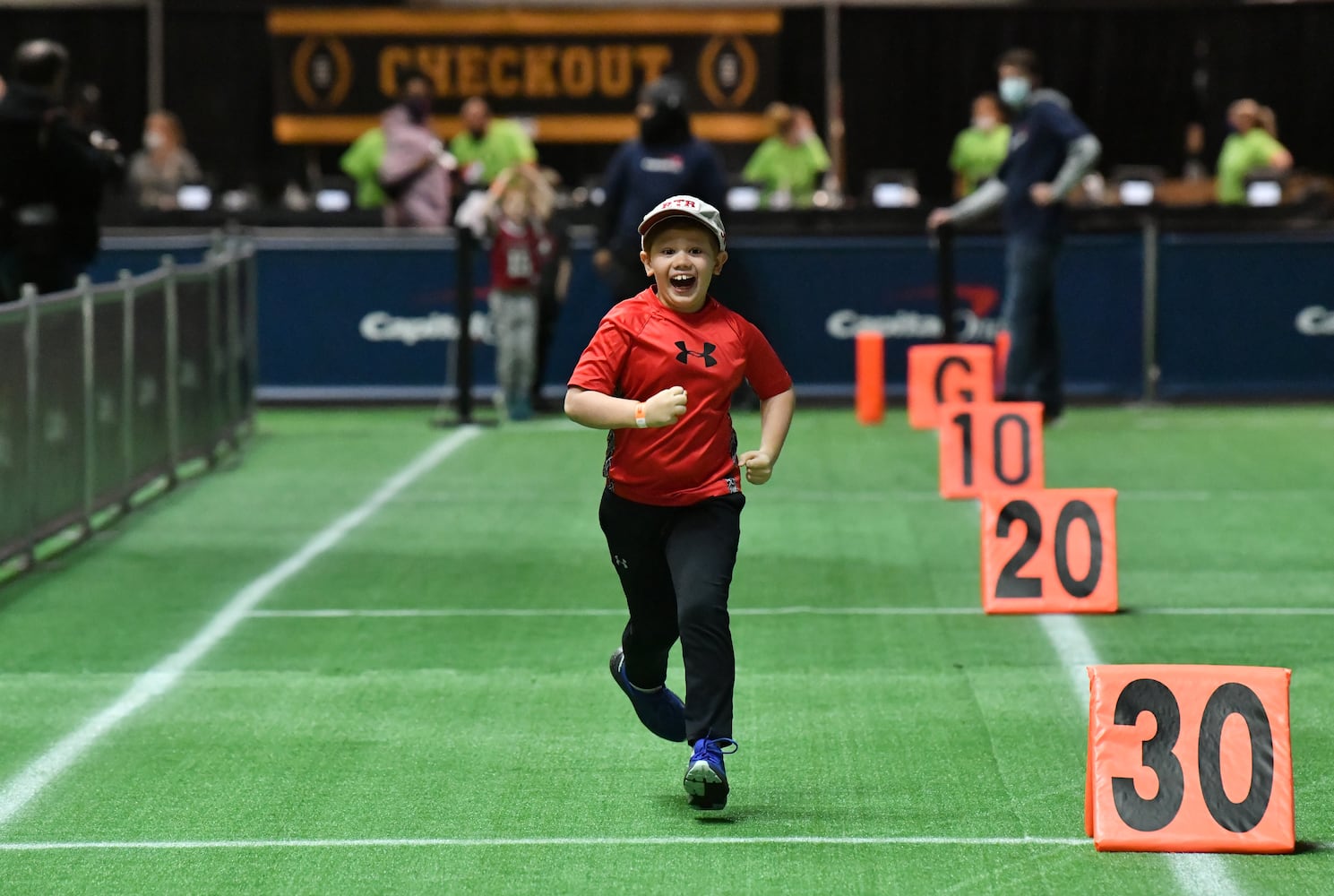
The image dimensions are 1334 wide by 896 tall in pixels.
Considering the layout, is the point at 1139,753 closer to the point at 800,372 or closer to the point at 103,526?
the point at 103,526

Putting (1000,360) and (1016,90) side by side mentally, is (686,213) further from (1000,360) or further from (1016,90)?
(1000,360)

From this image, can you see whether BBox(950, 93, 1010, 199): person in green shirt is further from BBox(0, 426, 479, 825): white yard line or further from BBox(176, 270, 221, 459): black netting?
BBox(0, 426, 479, 825): white yard line

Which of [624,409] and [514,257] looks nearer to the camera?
[624,409]

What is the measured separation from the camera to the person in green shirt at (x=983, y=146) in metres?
25.0

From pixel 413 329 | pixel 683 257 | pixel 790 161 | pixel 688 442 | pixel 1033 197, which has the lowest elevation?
pixel 413 329

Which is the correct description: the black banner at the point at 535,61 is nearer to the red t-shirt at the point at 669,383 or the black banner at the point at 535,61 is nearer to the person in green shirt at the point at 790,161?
the person in green shirt at the point at 790,161

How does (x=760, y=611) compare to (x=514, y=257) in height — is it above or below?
below

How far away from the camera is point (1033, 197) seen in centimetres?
1547

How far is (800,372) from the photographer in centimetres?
1886

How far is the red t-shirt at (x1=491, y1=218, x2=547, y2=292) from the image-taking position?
17.4 meters

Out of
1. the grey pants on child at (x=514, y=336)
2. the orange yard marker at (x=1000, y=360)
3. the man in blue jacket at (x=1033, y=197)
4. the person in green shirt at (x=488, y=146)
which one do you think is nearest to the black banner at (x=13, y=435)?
the grey pants on child at (x=514, y=336)

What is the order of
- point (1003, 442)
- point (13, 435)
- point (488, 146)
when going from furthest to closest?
point (488, 146) < point (1003, 442) < point (13, 435)

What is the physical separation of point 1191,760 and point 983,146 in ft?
66.8

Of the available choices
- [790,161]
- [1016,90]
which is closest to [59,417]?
[1016,90]
